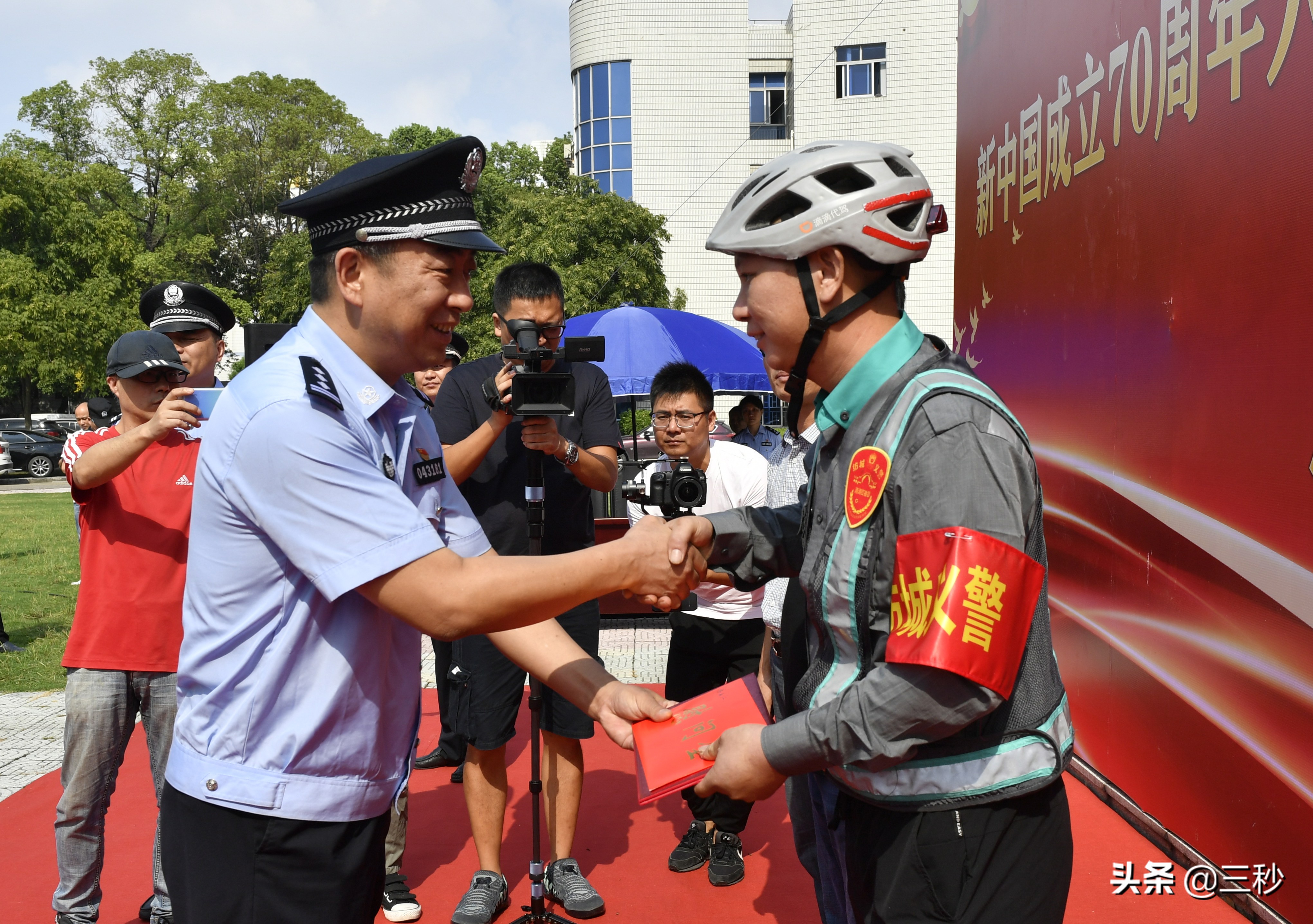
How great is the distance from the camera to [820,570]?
6.12ft

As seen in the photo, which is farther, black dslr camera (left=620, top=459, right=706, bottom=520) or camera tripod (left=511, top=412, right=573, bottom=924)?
camera tripod (left=511, top=412, right=573, bottom=924)

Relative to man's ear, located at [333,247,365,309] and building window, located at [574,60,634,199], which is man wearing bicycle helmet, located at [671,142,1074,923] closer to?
man's ear, located at [333,247,365,309]

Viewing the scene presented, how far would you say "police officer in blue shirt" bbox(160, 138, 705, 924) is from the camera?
5.84 ft

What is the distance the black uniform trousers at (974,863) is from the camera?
178cm

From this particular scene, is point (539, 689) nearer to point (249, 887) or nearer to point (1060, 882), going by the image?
point (249, 887)

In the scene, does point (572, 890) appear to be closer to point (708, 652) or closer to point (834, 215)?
point (708, 652)

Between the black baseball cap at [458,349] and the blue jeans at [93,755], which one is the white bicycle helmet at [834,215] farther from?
the black baseball cap at [458,349]

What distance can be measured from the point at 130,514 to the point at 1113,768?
14.6 feet

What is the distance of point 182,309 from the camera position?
13.4 feet

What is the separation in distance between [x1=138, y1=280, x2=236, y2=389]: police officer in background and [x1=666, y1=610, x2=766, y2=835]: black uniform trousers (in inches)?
92.0

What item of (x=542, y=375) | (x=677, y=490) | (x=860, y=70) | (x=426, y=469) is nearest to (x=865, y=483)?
(x=426, y=469)

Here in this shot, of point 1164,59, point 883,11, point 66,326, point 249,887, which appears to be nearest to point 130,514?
point 249,887

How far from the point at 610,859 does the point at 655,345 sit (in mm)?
6195

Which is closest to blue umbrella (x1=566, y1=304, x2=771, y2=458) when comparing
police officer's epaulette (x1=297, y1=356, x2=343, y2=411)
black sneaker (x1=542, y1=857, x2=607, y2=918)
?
black sneaker (x1=542, y1=857, x2=607, y2=918)
